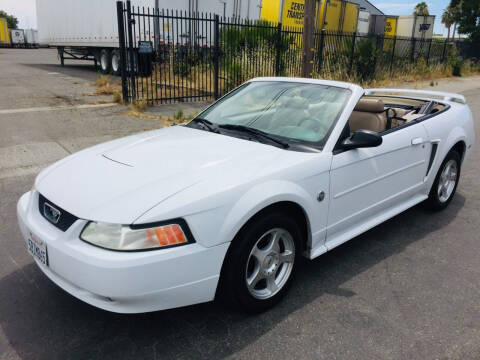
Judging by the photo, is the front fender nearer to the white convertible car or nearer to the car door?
the white convertible car

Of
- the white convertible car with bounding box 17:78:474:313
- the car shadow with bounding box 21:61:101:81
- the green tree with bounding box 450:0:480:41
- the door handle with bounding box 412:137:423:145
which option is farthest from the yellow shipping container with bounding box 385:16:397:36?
the door handle with bounding box 412:137:423:145

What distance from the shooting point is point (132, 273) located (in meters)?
2.20

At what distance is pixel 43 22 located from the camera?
23.0m

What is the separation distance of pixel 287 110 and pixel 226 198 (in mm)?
1389

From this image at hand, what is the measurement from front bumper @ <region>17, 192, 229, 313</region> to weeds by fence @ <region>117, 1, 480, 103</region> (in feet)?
26.7

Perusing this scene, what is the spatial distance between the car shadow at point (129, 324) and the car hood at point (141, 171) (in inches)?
31.6

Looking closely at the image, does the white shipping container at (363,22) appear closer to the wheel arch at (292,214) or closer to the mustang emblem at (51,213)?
the wheel arch at (292,214)

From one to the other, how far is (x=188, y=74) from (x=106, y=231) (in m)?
12.9

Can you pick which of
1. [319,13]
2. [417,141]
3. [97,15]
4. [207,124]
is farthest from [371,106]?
[319,13]

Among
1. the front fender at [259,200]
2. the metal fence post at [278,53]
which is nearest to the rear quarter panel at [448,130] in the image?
the front fender at [259,200]

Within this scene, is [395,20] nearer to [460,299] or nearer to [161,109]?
[161,109]

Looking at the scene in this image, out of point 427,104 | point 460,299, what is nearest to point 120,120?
point 427,104

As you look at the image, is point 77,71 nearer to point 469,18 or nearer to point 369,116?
point 369,116

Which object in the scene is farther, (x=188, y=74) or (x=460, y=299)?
(x=188, y=74)
